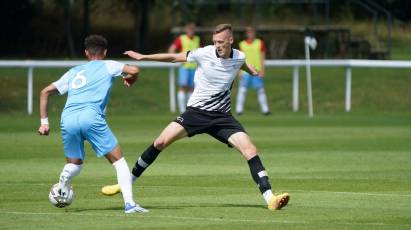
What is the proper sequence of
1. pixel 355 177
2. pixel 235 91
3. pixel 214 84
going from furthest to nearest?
1. pixel 235 91
2. pixel 355 177
3. pixel 214 84

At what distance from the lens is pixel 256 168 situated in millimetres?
14102

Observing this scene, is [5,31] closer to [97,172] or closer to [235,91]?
[235,91]

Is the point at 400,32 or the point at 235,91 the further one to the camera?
the point at 400,32

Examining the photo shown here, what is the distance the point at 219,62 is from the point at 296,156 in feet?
23.1

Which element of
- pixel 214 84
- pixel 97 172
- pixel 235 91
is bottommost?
pixel 235 91

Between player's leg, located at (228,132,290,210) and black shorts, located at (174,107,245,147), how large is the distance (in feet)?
0.36

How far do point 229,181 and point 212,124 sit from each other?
302 centimetres

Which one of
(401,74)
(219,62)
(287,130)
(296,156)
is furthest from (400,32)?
(219,62)

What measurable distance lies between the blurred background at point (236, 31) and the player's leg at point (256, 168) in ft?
77.9

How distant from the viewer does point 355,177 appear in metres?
17.9

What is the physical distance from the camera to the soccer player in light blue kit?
13.3 meters

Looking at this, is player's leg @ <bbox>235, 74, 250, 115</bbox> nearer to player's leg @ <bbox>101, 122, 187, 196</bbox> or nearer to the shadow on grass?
player's leg @ <bbox>101, 122, 187, 196</bbox>

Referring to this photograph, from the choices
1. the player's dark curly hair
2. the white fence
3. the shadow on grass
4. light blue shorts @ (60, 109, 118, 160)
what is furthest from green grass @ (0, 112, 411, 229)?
the white fence

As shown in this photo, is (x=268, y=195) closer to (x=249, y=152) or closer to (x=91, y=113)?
(x=249, y=152)
